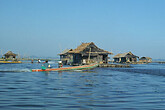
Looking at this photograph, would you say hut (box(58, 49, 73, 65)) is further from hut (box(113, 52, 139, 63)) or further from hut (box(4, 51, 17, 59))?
hut (box(4, 51, 17, 59))

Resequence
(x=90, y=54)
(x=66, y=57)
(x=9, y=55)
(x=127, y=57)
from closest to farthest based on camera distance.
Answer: (x=90, y=54), (x=66, y=57), (x=127, y=57), (x=9, y=55)

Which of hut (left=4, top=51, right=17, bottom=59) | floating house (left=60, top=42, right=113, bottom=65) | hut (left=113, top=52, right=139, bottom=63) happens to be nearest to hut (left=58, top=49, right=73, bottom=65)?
floating house (left=60, top=42, right=113, bottom=65)

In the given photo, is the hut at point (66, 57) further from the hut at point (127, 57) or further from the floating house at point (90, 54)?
the hut at point (127, 57)

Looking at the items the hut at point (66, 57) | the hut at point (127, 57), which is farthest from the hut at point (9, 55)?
the hut at point (127, 57)

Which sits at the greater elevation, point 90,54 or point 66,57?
point 90,54

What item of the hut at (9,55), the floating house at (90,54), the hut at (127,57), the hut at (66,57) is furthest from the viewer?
the hut at (9,55)

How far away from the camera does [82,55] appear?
220 ft

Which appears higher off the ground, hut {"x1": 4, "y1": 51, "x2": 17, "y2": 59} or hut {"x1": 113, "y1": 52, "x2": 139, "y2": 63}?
hut {"x1": 4, "y1": 51, "x2": 17, "y2": 59}

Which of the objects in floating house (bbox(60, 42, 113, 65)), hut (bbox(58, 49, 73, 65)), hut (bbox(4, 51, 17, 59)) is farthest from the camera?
hut (bbox(4, 51, 17, 59))

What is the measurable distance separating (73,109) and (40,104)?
7.45 ft

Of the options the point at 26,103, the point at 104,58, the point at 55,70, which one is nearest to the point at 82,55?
the point at 104,58

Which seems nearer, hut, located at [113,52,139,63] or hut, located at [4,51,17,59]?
hut, located at [113,52,139,63]

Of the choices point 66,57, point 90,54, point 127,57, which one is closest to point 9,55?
point 66,57

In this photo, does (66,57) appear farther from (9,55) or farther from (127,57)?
(9,55)
